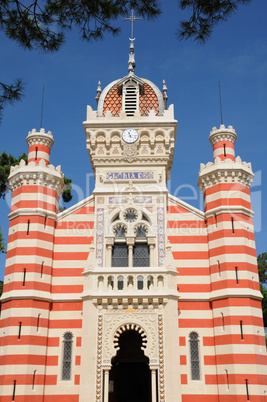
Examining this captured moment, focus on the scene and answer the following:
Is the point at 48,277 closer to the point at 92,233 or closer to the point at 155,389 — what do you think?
the point at 92,233

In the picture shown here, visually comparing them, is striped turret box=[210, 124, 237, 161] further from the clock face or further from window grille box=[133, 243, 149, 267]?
window grille box=[133, 243, 149, 267]

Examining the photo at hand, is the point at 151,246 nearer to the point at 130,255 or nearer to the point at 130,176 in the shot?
the point at 130,255

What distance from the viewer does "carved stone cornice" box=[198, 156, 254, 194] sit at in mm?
23250

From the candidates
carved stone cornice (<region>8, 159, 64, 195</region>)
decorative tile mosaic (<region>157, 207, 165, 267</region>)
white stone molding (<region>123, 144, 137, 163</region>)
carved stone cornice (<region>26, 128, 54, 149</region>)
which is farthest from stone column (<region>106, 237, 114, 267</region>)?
carved stone cornice (<region>26, 128, 54, 149</region>)

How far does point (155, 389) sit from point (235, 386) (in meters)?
3.42

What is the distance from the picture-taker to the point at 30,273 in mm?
21828

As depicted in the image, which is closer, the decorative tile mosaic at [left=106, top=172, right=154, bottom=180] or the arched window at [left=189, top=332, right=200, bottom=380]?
the arched window at [left=189, top=332, right=200, bottom=380]

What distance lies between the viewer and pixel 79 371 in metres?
20.9

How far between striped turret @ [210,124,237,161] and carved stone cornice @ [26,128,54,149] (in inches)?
345

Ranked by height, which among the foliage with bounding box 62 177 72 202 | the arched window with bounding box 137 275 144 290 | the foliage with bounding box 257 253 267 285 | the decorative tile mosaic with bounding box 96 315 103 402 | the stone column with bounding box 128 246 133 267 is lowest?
the decorative tile mosaic with bounding box 96 315 103 402

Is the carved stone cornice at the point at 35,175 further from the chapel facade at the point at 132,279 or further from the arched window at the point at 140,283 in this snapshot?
the arched window at the point at 140,283

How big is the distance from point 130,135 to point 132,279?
314 inches

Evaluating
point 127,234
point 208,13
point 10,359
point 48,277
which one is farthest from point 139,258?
point 208,13

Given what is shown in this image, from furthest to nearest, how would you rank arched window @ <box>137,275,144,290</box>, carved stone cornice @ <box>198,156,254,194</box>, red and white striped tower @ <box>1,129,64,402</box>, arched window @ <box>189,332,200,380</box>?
carved stone cornice @ <box>198,156,254,194</box> → arched window @ <box>137,275,144,290</box> → arched window @ <box>189,332,200,380</box> → red and white striped tower @ <box>1,129,64,402</box>
